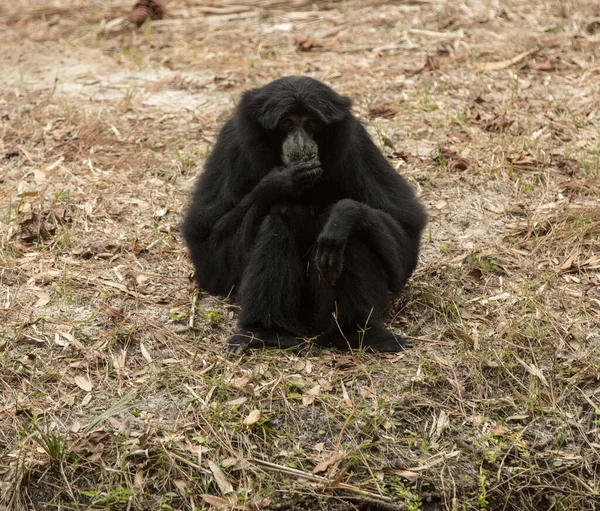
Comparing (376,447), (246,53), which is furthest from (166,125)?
(376,447)

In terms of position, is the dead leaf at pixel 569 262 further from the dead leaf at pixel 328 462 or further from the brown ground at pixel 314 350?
the dead leaf at pixel 328 462

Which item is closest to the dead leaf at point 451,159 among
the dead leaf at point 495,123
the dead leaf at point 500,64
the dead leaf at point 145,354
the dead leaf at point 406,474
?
the dead leaf at point 495,123

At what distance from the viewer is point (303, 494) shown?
215 inches

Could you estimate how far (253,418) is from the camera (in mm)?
5793

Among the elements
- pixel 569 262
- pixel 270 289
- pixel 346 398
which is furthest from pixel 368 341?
pixel 569 262

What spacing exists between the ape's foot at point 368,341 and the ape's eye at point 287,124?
5.18 ft

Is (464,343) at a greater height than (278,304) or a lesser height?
lesser

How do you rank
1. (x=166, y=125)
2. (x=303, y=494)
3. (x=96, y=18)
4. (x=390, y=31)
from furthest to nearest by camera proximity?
(x=96, y=18) < (x=390, y=31) < (x=166, y=125) < (x=303, y=494)

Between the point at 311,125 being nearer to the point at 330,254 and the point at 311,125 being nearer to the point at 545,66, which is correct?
the point at 330,254

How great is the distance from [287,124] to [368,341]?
1.74 metres

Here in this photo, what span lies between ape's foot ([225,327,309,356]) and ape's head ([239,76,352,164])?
1.30m

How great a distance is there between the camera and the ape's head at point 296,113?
20.5 feet

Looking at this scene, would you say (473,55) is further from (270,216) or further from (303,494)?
(303,494)

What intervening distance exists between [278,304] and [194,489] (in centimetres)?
157
